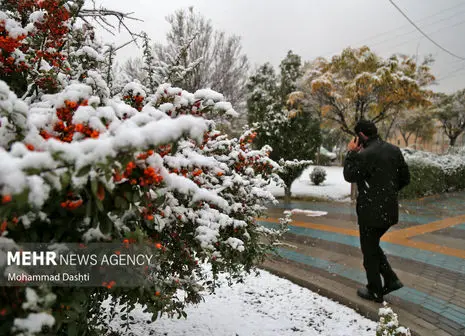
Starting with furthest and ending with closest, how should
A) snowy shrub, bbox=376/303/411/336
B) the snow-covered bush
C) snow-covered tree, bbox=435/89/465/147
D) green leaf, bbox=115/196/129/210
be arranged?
1. snow-covered tree, bbox=435/89/465/147
2. the snow-covered bush
3. snowy shrub, bbox=376/303/411/336
4. green leaf, bbox=115/196/129/210

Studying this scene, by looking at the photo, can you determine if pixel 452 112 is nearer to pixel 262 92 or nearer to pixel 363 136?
pixel 262 92

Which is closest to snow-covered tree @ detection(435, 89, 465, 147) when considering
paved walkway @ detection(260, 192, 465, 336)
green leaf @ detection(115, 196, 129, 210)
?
paved walkway @ detection(260, 192, 465, 336)

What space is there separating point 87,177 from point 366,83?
912 cm

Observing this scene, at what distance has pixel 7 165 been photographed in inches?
36.2

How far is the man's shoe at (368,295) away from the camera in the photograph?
351 cm

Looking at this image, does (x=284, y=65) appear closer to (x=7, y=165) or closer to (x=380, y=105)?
(x=380, y=105)

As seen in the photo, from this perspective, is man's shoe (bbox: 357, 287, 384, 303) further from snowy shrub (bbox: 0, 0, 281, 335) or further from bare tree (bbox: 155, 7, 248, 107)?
bare tree (bbox: 155, 7, 248, 107)

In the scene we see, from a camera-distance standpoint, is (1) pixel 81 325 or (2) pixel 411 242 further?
(2) pixel 411 242

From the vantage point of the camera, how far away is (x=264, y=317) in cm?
338

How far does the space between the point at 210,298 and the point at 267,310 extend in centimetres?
74

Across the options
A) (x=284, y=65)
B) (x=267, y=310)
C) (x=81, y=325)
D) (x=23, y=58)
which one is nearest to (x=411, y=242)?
(x=267, y=310)

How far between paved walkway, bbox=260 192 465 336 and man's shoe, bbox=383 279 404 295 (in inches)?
6.5

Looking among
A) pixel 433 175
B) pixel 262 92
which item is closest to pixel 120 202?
pixel 262 92

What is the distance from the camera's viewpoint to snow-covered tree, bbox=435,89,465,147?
Answer: 2598 centimetres
